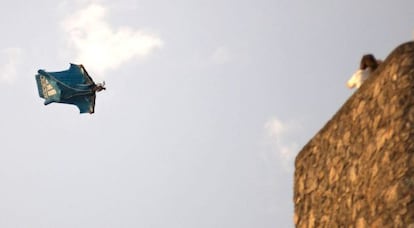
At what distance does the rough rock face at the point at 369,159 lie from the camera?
5578 millimetres

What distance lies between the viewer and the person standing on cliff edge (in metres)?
6.61

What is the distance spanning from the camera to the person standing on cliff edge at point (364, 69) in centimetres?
661

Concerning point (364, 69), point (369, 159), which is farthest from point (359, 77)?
point (369, 159)

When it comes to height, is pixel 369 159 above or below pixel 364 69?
below

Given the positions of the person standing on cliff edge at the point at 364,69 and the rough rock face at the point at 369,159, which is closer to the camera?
the rough rock face at the point at 369,159

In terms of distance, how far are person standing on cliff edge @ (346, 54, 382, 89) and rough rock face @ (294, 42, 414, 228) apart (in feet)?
0.51

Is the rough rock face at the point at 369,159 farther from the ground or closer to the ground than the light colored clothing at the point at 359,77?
closer to the ground

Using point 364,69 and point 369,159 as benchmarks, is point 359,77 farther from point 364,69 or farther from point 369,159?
point 369,159

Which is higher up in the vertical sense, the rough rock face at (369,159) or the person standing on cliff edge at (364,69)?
the person standing on cliff edge at (364,69)

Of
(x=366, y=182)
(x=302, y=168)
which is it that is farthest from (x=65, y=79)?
(x=366, y=182)

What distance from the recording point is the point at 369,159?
20.1 ft

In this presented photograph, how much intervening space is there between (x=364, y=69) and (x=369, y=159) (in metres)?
1.15

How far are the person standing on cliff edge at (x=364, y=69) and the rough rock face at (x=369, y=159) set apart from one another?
0.16 meters

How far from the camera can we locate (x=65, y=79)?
22.5 meters
